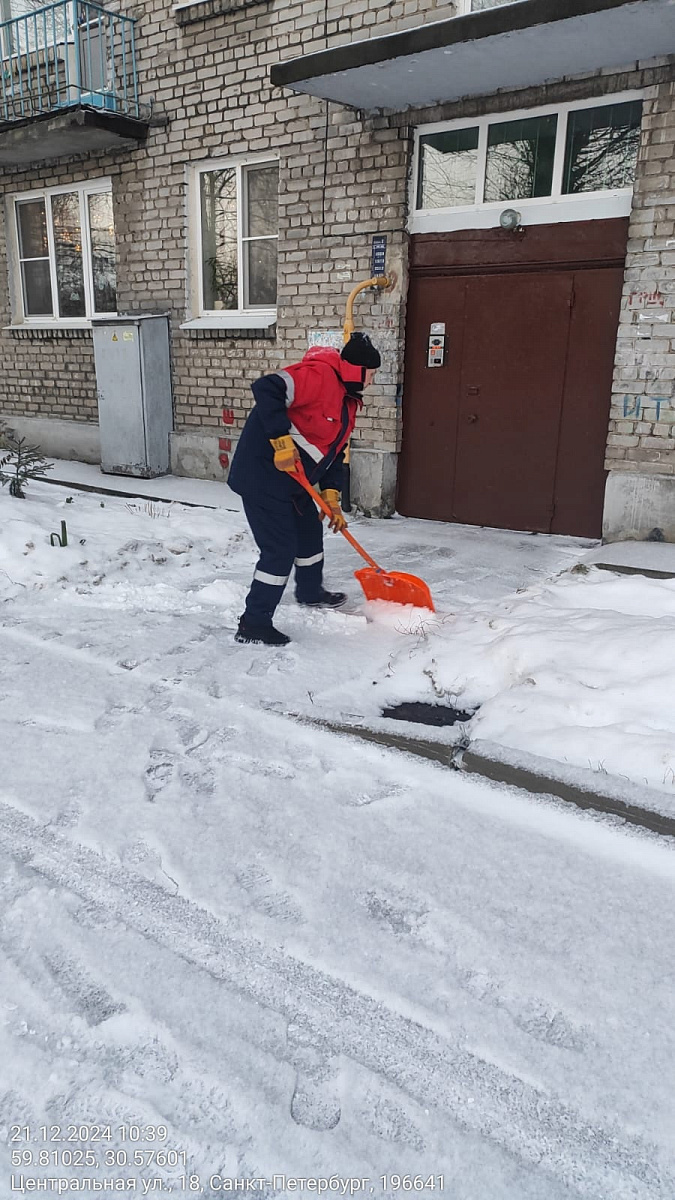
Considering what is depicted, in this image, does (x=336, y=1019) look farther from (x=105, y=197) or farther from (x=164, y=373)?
(x=105, y=197)

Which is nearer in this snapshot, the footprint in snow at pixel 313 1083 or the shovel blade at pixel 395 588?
the footprint in snow at pixel 313 1083

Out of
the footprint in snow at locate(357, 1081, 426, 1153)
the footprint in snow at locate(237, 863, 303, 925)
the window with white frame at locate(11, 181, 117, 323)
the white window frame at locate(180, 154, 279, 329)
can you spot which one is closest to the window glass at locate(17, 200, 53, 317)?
the window with white frame at locate(11, 181, 117, 323)

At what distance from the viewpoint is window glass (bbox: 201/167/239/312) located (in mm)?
8516

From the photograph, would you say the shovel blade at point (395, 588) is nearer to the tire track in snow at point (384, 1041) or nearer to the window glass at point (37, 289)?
the tire track in snow at point (384, 1041)

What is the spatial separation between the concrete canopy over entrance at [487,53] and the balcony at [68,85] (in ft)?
9.62

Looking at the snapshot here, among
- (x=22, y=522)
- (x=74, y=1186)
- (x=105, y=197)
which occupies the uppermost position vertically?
(x=105, y=197)

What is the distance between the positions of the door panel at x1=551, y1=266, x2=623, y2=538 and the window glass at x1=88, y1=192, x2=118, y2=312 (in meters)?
5.86

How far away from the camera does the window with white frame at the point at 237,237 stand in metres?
8.24

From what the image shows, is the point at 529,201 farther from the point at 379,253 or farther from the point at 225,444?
the point at 225,444

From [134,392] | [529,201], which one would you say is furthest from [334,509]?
[134,392]

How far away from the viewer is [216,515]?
23.5ft

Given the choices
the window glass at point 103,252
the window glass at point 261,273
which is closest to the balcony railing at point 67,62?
the window glass at point 103,252

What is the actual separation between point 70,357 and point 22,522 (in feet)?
16.9

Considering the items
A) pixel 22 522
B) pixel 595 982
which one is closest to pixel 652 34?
pixel 22 522
